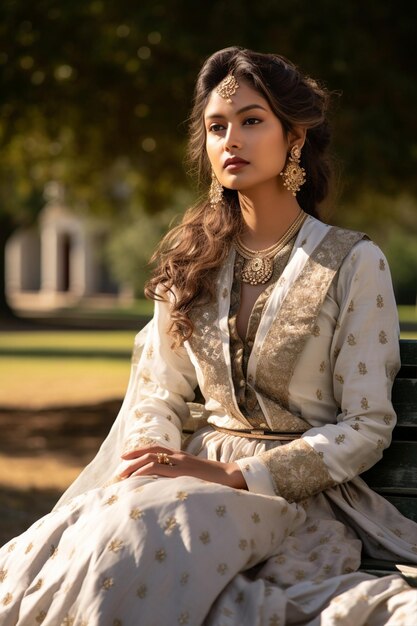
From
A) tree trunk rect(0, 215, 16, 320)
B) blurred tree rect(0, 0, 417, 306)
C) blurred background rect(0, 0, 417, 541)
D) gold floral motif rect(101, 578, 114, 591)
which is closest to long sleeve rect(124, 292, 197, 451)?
gold floral motif rect(101, 578, 114, 591)

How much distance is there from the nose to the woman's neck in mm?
226

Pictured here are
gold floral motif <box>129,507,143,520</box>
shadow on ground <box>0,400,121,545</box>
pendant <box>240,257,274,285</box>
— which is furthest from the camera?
shadow on ground <box>0,400,121,545</box>

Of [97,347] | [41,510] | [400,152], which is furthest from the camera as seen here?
[97,347]

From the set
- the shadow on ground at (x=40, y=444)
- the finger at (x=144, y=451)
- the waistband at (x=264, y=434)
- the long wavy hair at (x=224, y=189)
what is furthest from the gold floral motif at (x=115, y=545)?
the shadow on ground at (x=40, y=444)

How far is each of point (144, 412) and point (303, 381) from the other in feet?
1.78

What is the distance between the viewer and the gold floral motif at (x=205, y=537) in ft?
9.05

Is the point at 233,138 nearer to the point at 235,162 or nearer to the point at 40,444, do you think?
the point at 235,162

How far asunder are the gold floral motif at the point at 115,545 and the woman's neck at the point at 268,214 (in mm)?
1194

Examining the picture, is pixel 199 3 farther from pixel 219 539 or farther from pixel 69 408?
pixel 219 539

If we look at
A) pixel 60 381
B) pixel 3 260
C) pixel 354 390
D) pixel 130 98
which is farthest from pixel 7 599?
pixel 3 260

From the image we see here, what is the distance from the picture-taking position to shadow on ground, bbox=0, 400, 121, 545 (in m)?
7.11

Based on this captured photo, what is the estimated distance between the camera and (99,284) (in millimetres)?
57219

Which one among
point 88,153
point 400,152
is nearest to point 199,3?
point 400,152

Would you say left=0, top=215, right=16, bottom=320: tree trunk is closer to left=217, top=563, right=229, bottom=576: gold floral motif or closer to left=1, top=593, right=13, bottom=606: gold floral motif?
left=1, top=593, right=13, bottom=606: gold floral motif
